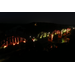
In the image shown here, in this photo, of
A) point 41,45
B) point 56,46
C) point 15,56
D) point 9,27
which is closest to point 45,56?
point 41,45

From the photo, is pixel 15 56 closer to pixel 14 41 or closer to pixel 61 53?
pixel 14 41

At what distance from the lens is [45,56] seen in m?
2.67

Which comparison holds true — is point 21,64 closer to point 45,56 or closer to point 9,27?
point 45,56

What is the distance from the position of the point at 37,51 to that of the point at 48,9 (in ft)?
6.60

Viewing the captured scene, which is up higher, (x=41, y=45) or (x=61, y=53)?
(x=41, y=45)

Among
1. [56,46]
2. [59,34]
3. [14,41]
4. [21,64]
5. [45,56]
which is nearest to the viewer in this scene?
[21,64]

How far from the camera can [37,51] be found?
2.97 metres

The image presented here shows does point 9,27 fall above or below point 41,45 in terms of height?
above

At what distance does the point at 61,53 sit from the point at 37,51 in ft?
3.94

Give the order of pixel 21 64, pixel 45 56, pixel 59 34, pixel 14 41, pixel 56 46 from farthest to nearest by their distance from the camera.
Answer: pixel 59 34, pixel 56 46, pixel 14 41, pixel 45 56, pixel 21 64

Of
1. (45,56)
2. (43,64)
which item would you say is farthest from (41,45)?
(43,64)

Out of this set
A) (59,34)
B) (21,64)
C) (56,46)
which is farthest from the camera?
(59,34)

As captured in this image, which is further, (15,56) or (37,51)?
(37,51)

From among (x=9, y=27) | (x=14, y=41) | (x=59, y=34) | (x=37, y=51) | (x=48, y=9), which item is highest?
(x=48, y=9)
